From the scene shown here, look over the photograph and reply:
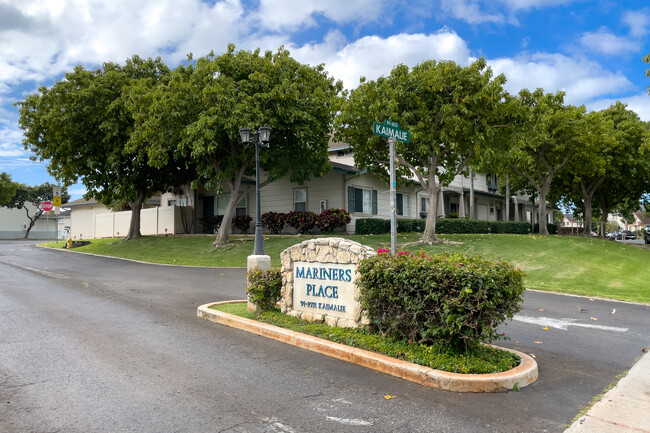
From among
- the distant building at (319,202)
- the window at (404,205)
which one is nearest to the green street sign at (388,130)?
the distant building at (319,202)

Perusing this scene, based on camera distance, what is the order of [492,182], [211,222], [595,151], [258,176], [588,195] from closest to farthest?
[258,176]
[595,151]
[211,222]
[588,195]
[492,182]

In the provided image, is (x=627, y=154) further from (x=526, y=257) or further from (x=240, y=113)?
(x=240, y=113)

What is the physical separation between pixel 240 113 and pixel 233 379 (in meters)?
14.4

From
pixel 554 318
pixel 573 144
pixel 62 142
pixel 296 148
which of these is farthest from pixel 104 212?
pixel 554 318

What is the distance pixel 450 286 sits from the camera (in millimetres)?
5289

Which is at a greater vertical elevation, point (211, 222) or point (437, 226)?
point (211, 222)

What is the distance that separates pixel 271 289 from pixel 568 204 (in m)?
50.4

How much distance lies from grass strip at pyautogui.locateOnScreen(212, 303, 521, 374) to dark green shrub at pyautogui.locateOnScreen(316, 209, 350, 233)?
55.5ft

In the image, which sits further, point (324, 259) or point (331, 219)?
point (331, 219)

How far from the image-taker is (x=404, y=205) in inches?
1169

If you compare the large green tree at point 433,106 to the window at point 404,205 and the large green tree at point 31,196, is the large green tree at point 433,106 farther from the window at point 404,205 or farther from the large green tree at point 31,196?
the large green tree at point 31,196

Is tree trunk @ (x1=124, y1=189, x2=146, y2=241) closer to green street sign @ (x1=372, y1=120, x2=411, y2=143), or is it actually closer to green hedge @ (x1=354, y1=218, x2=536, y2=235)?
green hedge @ (x1=354, y1=218, x2=536, y2=235)

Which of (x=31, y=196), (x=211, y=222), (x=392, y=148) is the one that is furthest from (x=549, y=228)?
(x=31, y=196)

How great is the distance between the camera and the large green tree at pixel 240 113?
61.4 ft
